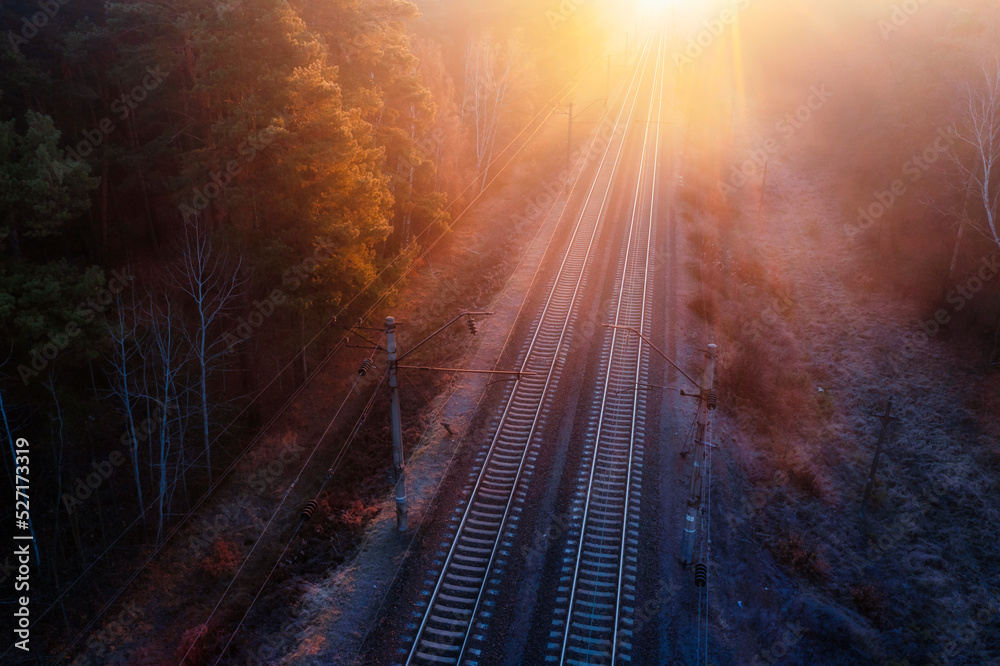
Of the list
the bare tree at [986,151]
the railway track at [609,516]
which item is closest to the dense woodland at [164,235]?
the railway track at [609,516]

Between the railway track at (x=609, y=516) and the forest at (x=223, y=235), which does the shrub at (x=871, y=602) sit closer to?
the railway track at (x=609, y=516)

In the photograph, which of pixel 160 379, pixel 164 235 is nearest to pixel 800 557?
pixel 160 379

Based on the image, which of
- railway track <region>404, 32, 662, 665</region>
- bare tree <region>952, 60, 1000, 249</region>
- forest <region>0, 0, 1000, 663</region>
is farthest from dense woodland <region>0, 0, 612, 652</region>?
bare tree <region>952, 60, 1000, 249</region>

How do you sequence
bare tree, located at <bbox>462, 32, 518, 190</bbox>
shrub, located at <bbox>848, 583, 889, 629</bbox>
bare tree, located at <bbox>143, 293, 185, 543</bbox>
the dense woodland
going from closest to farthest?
1. shrub, located at <bbox>848, 583, 889, 629</bbox>
2. the dense woodland
3. bare tree, located at <bbox>143, 293, 185, 543</bbox>
4. bare tree, located at <bbox>462, 32, 518, 190</bbox>

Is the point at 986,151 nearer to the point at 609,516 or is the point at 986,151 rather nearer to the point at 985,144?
the point at 985,144

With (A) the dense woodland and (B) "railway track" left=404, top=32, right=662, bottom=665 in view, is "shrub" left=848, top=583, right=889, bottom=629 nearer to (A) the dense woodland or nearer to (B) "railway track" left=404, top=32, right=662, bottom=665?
(B) "railway track" left=404, top=32, right=662, bottom=665

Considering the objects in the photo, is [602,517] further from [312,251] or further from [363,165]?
[363,165]
